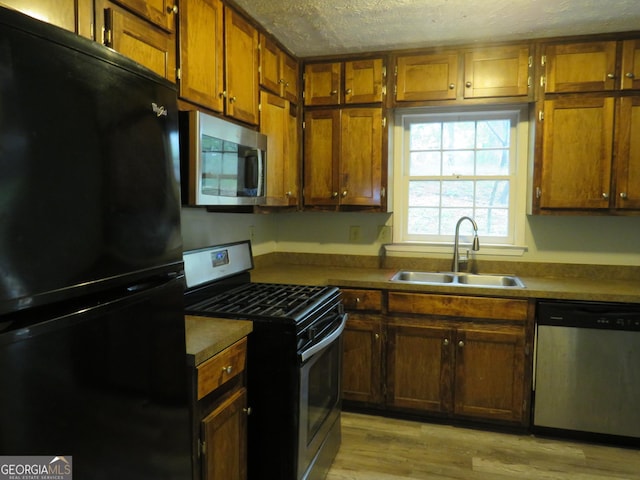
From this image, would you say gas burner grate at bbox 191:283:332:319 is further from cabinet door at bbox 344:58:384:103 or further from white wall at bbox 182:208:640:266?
cabinet door at bbox 344:58:384:103

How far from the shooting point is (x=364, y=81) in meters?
2.97

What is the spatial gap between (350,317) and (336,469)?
89 cm

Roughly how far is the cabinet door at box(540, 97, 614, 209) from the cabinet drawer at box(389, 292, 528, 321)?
0.71m

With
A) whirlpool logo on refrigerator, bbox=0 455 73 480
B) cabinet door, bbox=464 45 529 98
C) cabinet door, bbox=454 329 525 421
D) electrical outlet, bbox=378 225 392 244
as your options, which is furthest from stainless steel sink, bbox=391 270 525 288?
whirlpool logo on refrigerator, bbox=0 455 73 480

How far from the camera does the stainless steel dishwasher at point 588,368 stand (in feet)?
7.88

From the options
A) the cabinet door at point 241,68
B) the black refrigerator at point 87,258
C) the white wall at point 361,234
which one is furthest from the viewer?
the white wall at point 361,234

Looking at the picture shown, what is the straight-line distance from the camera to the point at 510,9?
7.54 ft

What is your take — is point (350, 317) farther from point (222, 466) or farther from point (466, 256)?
point (222, 466)

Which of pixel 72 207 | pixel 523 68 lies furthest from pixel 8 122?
pixel 523 68

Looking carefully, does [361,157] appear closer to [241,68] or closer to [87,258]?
[241,68]

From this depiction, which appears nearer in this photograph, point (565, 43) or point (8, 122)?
point (8, 122)

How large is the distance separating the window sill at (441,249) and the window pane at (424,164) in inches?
20.9

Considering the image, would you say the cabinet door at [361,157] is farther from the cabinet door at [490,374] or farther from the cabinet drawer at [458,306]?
the cabinet door at [490,374]

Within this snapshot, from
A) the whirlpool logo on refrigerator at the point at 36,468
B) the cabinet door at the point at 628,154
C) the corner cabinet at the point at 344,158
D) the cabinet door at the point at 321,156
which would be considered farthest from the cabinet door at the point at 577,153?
the whirlpool logo on refrigerator at the point at 36,468
